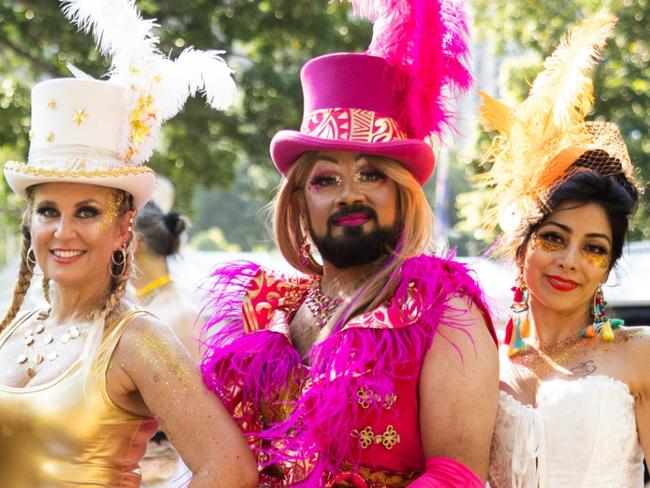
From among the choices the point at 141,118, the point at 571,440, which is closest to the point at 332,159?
the point at 141,118

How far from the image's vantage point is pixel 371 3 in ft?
9.15

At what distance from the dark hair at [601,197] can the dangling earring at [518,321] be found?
205 mm

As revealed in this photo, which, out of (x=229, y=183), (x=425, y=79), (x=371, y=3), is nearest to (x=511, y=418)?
(x=425, y=79)

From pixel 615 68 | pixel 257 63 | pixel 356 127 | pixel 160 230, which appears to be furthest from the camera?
pixel 257 63

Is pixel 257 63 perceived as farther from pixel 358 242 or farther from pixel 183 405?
pixel 183 405

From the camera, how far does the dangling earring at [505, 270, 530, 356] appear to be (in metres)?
3.20

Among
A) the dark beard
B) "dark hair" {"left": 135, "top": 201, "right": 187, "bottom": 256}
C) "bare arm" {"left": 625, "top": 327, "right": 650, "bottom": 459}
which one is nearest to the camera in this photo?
the dark beard

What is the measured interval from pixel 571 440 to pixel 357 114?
1256 millimetres

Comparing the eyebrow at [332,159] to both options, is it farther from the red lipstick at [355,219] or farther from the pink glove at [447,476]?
the pink glove at [447,476]

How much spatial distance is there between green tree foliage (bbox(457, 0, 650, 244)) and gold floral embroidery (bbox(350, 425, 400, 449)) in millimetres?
6933

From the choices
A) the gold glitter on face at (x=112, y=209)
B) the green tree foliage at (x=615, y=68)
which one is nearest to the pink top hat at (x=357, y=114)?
the gold glitter on face at (x=112, y=209)

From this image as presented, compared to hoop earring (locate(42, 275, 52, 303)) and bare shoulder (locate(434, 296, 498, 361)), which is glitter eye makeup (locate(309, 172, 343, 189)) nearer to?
bare shoulder (locate(434, 296, 498, 361))

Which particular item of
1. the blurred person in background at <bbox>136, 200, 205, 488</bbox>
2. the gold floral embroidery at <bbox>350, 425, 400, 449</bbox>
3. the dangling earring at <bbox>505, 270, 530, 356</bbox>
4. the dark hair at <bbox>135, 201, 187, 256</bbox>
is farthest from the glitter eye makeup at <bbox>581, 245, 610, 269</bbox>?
the dark hair at <bbox>135, 201, 187, 256</bbox>

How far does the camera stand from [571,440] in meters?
2.84
